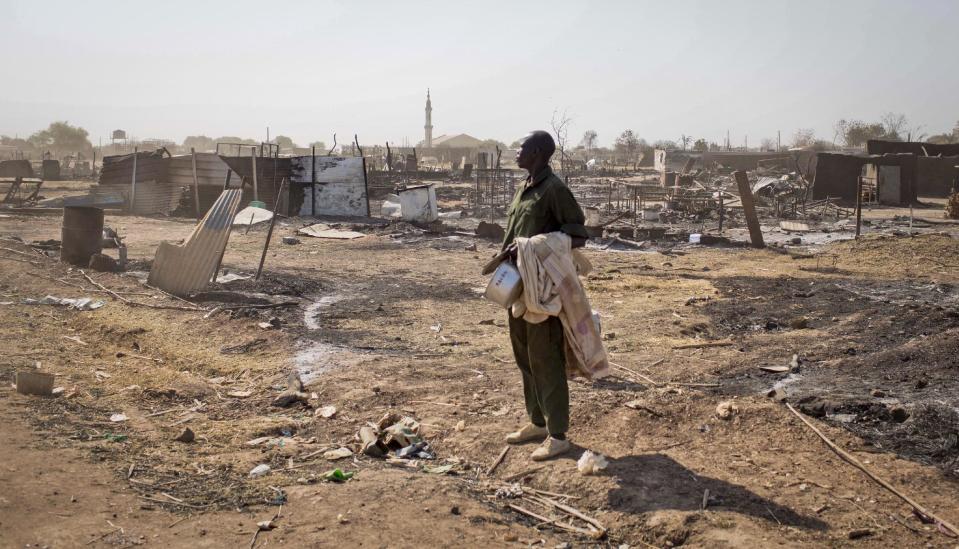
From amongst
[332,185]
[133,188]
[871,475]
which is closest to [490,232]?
[332,185]

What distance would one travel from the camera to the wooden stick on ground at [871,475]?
3.92m

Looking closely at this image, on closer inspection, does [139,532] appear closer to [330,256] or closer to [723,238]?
[330,256]

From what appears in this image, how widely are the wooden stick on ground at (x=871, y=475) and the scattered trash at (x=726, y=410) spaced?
354 millimetres

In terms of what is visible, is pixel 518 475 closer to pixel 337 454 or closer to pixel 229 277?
pixel 337 454

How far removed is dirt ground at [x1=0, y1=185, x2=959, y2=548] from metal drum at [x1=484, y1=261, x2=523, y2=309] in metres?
1.01

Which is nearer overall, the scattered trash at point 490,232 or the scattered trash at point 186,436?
the scattered trash at point 186,436

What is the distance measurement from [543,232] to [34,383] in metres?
4.03

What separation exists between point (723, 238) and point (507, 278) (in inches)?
609

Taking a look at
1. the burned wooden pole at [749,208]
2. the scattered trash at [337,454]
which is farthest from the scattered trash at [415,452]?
the burned wooden pole at [749,208]

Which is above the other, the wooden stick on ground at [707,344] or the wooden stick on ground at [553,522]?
the wooden stick on ground at [707,344]

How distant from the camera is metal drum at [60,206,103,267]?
12.4 m

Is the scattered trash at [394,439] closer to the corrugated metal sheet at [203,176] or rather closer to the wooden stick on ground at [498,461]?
the wooden stick on ground at [498,461]

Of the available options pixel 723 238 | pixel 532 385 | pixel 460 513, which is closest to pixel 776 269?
pixel 723 238

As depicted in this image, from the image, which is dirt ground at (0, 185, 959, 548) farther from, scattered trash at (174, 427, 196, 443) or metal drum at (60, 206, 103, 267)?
metal drum at (60, 206, 103, 267)
